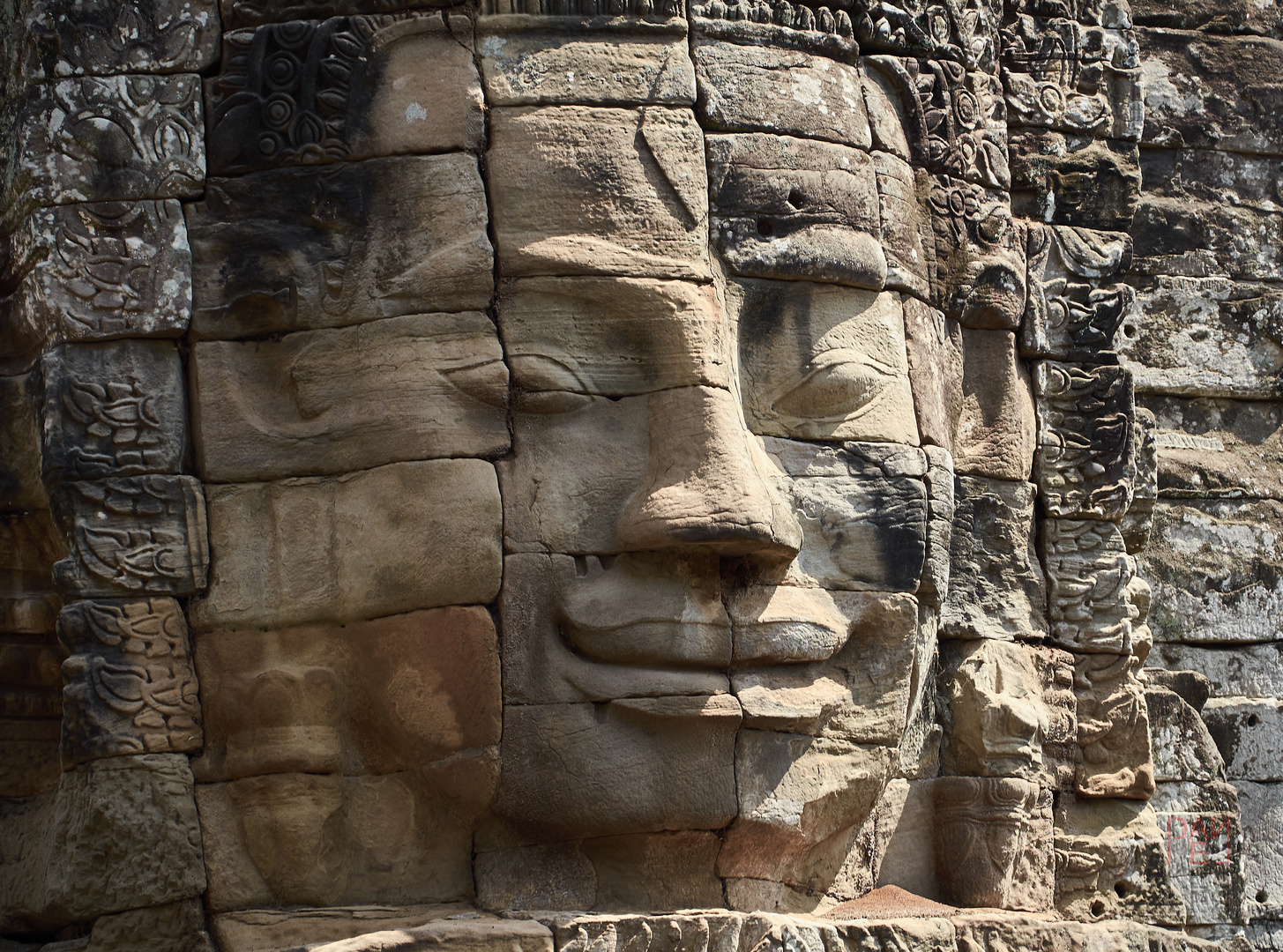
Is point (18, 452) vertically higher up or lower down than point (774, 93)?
lower down

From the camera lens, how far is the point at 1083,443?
7.09 m

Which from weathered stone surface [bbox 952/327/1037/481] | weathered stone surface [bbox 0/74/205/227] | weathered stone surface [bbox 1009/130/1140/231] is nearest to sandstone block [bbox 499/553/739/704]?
weathered stone surface [bbox 952/327/1037/481]

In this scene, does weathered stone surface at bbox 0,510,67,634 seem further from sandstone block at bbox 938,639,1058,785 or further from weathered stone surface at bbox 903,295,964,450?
sandstone block at bbox 938,639,1058,785

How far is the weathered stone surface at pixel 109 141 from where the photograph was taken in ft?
19.7

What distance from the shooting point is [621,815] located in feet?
18.9

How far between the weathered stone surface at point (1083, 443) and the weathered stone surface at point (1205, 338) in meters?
1.06

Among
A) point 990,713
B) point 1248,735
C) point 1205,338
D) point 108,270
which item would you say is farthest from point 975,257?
point 108,270

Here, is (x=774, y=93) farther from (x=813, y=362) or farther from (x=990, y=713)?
(x=990, y=713)

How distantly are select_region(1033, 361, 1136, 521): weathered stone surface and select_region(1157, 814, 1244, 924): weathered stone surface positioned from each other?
49.4 inches

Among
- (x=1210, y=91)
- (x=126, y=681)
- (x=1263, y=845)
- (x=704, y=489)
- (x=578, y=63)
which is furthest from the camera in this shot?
(x=1210, y=91)

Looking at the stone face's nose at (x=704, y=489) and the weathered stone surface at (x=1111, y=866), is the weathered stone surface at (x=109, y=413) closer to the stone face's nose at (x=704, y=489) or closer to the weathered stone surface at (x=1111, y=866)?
the stone face's nose at (x=704, y=489)

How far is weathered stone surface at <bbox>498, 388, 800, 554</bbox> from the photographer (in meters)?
5.72

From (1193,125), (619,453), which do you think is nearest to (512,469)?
(619,453)

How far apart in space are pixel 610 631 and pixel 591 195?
4.35 ft
